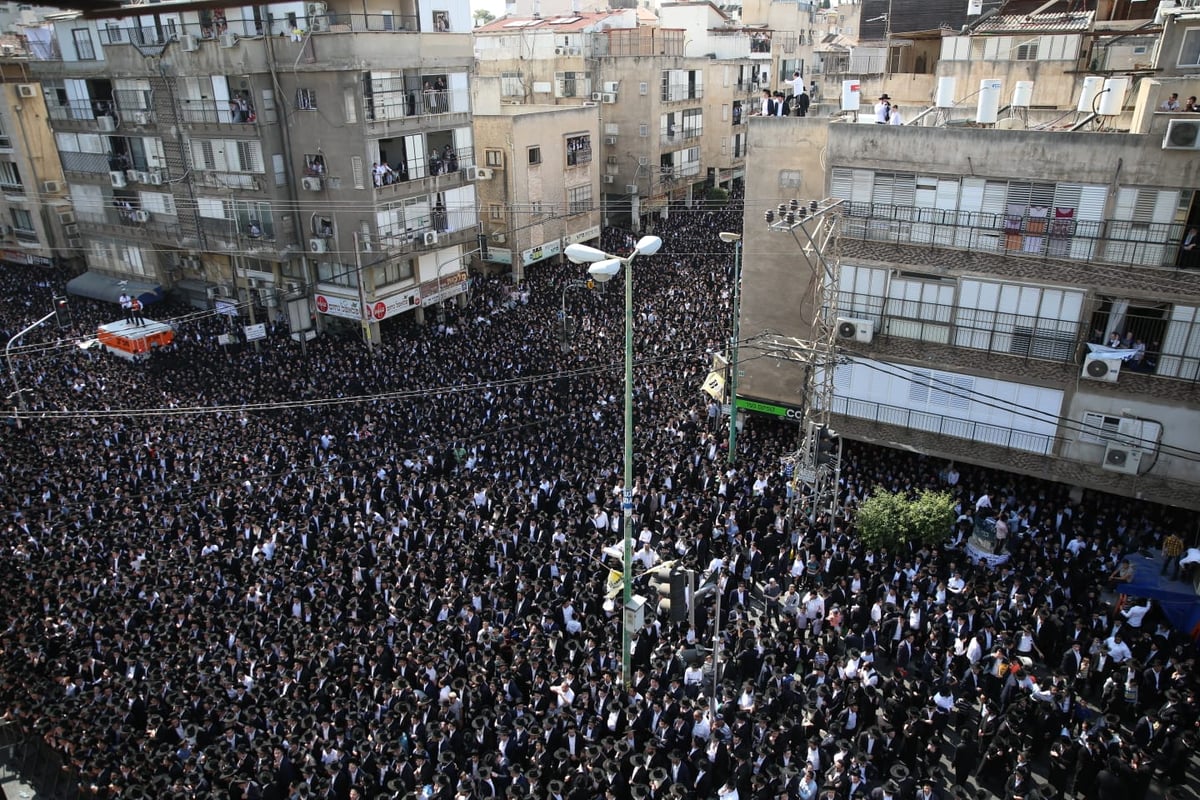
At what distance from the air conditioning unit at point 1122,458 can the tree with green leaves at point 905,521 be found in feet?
12.0

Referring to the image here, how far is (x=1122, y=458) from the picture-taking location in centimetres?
1677

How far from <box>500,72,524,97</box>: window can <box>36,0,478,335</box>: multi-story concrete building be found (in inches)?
595

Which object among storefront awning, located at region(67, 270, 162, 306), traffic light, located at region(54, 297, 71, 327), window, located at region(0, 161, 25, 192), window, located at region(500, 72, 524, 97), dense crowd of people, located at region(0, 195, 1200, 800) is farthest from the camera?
window, located at region(500, 72, 524, 97)

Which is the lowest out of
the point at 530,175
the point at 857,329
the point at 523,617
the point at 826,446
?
the point at 523,617

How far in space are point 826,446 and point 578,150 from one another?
2515 cm

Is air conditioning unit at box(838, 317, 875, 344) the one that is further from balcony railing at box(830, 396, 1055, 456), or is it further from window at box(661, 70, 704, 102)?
window at box(661, 70, 704, 102)

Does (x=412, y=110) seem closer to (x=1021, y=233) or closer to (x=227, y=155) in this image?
(x=227, y=155)

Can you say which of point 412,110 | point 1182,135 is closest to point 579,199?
point 412,110

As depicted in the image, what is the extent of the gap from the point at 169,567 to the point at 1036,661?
15.7 metres

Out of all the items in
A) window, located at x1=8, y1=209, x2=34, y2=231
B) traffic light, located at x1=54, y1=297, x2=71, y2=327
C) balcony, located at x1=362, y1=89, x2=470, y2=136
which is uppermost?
balcony, located at x1=362, y1=89, x2=470, y2=136

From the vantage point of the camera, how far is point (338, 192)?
28.3 m

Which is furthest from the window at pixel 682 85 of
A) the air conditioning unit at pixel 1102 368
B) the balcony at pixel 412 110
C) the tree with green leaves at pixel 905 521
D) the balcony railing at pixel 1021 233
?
the tree with green leaves at pixel 905 521

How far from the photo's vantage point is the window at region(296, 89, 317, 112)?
27531mm

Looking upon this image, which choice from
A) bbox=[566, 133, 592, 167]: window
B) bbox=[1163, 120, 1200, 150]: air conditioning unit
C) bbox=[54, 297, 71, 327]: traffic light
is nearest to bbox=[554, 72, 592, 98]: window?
bbox=[566, 133, 592, 167]: window
